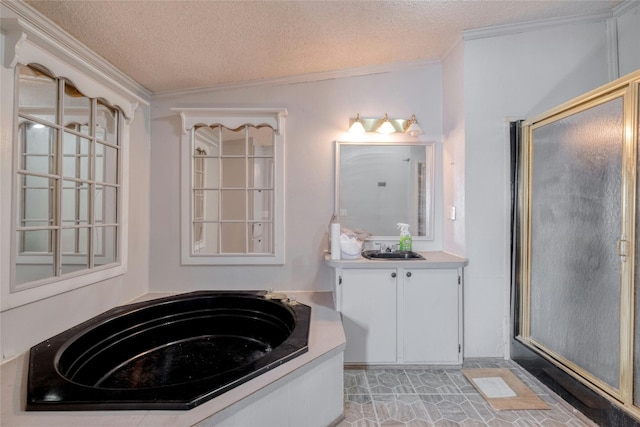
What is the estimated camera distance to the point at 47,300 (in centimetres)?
166

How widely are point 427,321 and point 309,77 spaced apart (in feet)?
7.38

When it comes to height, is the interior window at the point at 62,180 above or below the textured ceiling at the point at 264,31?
below

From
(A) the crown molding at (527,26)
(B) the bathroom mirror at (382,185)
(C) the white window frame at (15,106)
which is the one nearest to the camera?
(C) the white window frame at (15,106)

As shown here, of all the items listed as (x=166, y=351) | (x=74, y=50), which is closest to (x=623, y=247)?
(x=166, y=351)

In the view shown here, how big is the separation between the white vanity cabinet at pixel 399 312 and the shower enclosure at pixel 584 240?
52 centimetres

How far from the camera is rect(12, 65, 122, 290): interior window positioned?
1.72m

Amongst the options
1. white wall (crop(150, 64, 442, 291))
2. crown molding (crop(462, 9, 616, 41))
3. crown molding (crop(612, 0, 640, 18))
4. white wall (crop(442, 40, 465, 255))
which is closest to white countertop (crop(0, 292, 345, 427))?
white wall (crop(150, 64, 442, 291))

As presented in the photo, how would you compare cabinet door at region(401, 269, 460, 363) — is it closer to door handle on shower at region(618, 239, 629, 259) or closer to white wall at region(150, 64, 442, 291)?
white wall at region(150, 64, 442, 291)

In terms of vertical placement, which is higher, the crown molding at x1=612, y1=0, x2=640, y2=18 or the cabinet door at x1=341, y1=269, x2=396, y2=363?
the crown molding at x1=612, y1=0, x2=640, y2=18

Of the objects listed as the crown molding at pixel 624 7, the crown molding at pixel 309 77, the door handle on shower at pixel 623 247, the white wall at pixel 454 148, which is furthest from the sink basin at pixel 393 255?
the crown molding at pixel 624 7

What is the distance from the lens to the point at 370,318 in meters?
2.21

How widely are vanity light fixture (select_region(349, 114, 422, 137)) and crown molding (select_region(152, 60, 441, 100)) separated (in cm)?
40

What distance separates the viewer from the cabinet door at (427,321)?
7.25ft

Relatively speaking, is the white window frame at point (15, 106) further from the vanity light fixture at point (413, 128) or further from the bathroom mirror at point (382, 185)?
the vanity light fixture at point (413, 128)
